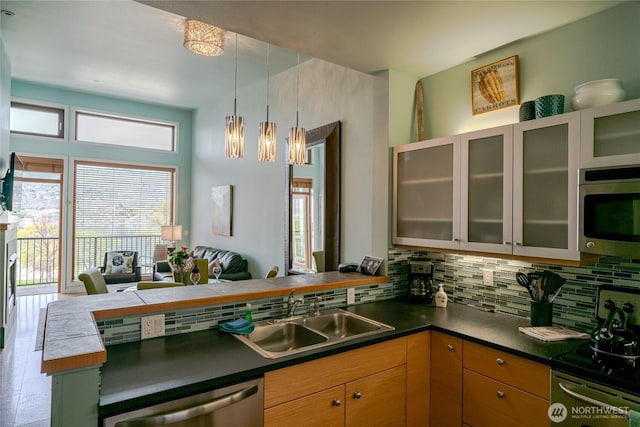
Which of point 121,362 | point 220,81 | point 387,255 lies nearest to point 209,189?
point 220,81

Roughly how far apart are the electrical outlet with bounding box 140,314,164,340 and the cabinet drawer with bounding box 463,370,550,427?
1.76 meters

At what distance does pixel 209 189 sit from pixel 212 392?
5.93m

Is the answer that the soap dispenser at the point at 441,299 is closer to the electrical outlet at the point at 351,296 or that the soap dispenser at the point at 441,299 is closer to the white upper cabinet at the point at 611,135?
the electrical outlet at the point at 351,296

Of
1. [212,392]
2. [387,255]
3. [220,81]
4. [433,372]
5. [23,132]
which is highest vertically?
[220,81]

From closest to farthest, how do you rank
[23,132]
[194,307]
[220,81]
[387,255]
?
[194,307]
[387,255]
[220,81]
[23,132]

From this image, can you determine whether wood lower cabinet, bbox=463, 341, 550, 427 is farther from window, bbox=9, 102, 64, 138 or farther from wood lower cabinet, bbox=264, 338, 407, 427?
window, bbox=9, 102, 64, 138

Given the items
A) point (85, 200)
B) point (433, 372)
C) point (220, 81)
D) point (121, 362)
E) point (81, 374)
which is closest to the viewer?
point (81, 374)

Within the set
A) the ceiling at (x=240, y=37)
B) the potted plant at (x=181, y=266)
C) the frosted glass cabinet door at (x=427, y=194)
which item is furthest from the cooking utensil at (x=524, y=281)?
the potted plant at (x=181, y=266)

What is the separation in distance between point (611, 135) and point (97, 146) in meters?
7.77

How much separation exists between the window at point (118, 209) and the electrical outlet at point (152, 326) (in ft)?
20.1

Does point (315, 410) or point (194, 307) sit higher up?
point (194, 307)

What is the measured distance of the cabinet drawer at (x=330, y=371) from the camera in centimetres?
172

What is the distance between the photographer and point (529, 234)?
2.23m

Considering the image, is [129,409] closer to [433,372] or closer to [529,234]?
[433,372]
